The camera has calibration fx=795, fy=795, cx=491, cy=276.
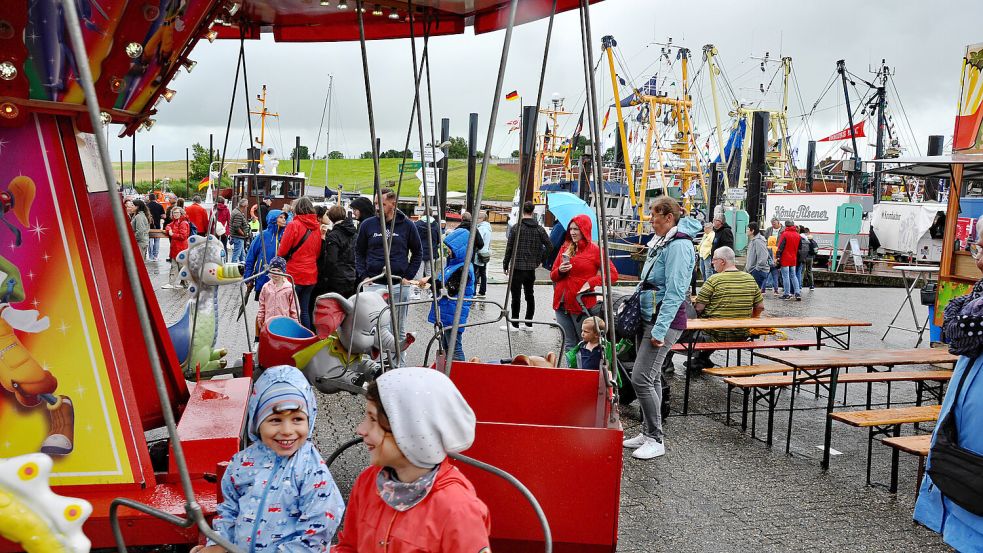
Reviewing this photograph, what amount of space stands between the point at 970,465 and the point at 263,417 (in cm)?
279

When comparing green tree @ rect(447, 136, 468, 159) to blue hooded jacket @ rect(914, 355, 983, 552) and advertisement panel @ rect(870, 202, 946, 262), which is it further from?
blue hooded jacket @ rect(914, 355, 983, 552)

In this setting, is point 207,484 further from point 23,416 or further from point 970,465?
point 970,465

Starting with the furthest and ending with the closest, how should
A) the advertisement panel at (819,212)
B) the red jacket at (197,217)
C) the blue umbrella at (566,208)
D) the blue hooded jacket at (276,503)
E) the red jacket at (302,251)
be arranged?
1. the advertisement panel at (819,212)
2. the red jacket at (197,217)
3. the blue umbrella at (566,208)
4. the red jacket at (302,251)
5. the blue hooded jacket at (276,503)

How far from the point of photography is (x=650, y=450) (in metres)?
5.74

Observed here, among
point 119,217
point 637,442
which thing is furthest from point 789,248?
point 119,217

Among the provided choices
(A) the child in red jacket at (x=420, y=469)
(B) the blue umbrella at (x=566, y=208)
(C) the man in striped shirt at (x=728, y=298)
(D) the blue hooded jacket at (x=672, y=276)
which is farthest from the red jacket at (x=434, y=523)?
(B) the blue umbrella at (x=566, y=208)

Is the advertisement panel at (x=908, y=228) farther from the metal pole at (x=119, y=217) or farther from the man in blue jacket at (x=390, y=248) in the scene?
the metal pole at (x=119, y=217)

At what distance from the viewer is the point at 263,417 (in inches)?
109

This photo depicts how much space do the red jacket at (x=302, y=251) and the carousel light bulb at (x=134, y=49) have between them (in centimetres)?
465

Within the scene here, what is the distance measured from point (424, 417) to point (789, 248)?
15.7 metres

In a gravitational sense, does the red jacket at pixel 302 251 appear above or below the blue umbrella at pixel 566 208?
below

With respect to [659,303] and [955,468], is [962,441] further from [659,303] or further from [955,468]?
[659,303]

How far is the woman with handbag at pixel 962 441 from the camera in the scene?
3232mm

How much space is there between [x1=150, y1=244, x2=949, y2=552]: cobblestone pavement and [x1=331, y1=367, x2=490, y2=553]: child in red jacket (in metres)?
2.43
